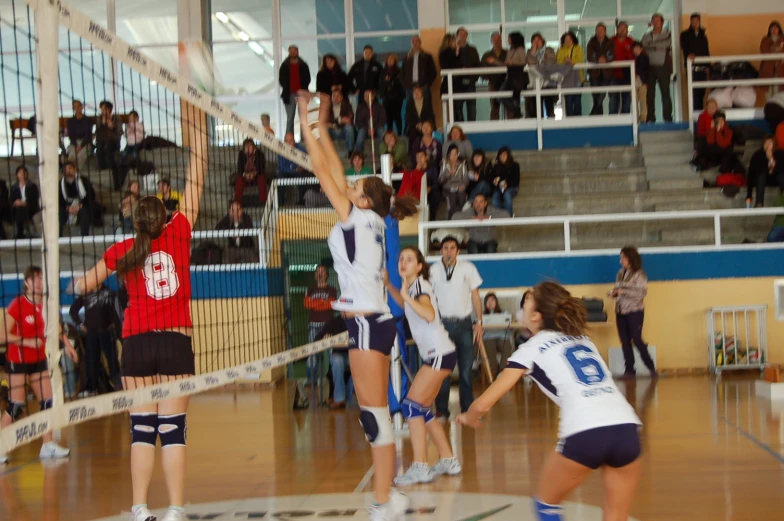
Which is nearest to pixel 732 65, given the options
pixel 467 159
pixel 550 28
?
pixel 550 28

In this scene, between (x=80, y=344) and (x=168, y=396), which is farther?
(x=80, y=344)

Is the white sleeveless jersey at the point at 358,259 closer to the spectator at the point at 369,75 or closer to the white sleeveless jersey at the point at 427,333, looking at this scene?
the white sleeveless jersey at the point at 427,333

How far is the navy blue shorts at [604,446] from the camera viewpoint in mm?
3434

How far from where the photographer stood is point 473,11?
18.0 meters

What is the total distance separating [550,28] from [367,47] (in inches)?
176

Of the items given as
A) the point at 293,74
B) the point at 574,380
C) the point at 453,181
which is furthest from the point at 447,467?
the point at 293,74

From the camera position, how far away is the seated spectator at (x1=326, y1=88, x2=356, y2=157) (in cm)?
1551

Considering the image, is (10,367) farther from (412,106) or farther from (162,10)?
(162,10)

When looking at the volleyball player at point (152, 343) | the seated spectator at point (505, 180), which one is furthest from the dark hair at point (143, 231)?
the seated spectator at point (505, 180)

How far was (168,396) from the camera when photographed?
167 inches

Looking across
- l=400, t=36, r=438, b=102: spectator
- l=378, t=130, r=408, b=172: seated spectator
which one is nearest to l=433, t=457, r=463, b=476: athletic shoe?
l=378, t=130, r=408, b=172: seated spectator

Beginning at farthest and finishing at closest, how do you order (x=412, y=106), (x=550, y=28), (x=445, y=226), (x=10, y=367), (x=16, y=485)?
1. (x=550, y=28)
2. (x=412, y=106)
3. (x=445, y=226)
4. (x=10, y=367)
5. (x=16, y=485)

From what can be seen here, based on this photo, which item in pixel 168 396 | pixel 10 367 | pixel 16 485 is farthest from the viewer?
pixel 10 367

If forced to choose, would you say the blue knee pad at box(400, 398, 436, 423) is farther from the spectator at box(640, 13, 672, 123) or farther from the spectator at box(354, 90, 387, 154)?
the spectator at box(640, 13, 672, 123)
